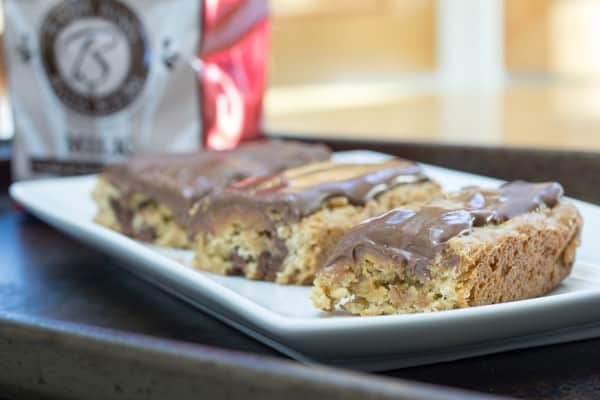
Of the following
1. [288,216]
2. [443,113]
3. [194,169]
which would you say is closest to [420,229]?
[288,216]

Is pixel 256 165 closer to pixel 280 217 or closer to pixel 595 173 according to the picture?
pixel 280 217

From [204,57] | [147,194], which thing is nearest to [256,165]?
[147,194]

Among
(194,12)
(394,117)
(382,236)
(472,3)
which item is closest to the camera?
(382,236)

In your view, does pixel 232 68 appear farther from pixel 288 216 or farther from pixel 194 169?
pixel 288 216

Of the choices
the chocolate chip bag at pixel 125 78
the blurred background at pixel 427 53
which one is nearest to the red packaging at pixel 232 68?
the chocolate chip bag at pixel 125 78

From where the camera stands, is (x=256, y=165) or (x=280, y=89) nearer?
(x=256, y=165)

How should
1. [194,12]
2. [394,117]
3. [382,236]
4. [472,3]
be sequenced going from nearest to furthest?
1. [382,236]
2. [194,12]
3. [394,117]
4. [472,3]

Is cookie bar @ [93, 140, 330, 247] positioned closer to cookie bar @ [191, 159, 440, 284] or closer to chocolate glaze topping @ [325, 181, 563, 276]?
cookie bar @ [191, 159, 440, 284]
